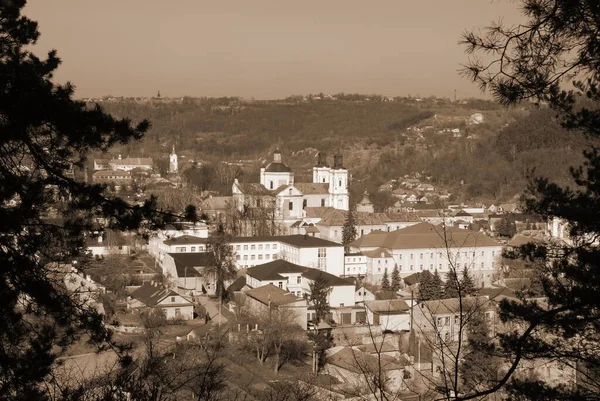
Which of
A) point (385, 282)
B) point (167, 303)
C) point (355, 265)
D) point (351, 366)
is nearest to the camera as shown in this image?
point (351, 366)

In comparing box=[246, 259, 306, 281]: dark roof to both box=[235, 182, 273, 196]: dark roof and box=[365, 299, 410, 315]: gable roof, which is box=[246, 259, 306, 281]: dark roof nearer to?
box=[365, 299, 410, 315]: gable roof

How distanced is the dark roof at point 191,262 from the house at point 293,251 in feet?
7.84

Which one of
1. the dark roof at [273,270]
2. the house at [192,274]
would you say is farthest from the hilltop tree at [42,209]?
the house at [192,274]

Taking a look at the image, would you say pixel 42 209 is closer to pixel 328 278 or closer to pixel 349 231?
pixel 328 278

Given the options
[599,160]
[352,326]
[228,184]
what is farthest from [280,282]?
[228,184]

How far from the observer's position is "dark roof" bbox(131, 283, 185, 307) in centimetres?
2525

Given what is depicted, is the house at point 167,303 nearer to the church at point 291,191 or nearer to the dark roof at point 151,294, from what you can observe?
the dark roof at point 151,294

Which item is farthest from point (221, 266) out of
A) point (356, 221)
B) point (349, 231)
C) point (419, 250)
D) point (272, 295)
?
point (356, 221)

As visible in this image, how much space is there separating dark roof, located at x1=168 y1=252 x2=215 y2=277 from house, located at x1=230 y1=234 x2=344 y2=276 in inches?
94.1

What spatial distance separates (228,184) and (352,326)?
144ft

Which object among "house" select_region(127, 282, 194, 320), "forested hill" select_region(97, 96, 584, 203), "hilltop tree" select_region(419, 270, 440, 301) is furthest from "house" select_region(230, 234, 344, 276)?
"forested hill" select_region(97, 96, 584, 203)

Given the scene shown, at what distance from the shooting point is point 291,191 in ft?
144

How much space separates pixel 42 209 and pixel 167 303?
65.4 ft

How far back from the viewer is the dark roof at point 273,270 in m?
28.5
